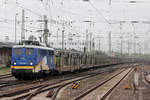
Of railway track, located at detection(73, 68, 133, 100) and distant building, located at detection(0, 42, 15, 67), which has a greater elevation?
distant building, located at detection(0, 42, 15, 67)

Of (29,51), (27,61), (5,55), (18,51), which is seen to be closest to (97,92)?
(27,61)

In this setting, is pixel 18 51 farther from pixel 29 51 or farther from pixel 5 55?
pixel 5 55

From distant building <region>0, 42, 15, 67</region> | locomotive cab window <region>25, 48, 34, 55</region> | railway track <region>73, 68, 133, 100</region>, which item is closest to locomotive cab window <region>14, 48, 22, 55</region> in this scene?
locomotive cab window <region>25, 48, 34, 55</region>

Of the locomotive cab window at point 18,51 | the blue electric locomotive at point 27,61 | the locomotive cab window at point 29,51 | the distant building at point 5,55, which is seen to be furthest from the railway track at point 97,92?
the distant building at point 5,55

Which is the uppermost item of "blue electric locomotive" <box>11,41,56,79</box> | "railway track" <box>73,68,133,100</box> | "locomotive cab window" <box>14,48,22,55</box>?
"locomotive cab window" <box>14,48,22,55</box>

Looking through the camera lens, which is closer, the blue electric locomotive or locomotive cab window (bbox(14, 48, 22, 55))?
the blue electric locomotive

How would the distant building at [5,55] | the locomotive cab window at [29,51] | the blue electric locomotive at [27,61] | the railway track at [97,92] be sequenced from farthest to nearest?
1. the distant building at [5,55]
2. the locomotive cab window at [29,51]
3. the blue electric locomotive at [27,61]
4. the railway track at [97,92]

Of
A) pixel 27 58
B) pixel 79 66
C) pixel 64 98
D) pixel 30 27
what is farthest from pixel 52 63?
pixel 30 27

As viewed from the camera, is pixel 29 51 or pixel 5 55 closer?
pixel 29 51

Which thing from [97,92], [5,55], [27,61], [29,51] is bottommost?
[97,92]

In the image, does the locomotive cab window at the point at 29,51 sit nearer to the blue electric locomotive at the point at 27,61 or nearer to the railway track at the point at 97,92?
the blue electric locomotive at the point at 27,61

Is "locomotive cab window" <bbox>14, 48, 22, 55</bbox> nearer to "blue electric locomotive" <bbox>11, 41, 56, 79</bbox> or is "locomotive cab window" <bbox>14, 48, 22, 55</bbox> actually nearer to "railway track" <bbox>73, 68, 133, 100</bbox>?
"blue electric locomotive" <bbox>11, 41, 56, 79</bbox>

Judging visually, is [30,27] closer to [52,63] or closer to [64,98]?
[52,63]

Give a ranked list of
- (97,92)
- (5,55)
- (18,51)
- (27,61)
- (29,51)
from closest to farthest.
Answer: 1. (97,92)
2. (27,61)
3. (29,51)
4. (18,51)
5. (5,55)
